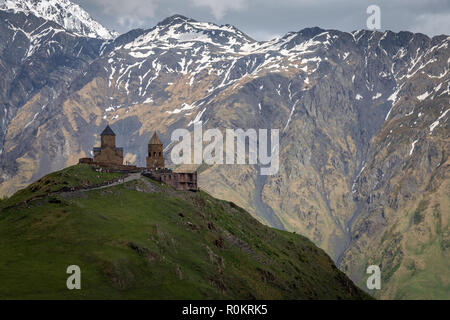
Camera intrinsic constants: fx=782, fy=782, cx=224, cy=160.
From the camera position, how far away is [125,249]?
137 m

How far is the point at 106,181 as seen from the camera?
192 m

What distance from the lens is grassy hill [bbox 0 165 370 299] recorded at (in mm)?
123438

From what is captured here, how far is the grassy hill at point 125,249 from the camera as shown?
12344cm

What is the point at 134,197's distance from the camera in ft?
599
